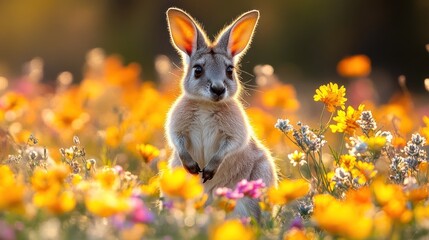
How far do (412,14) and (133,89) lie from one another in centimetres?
819

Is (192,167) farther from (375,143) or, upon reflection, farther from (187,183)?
(187,183)

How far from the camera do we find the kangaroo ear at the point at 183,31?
671 cm

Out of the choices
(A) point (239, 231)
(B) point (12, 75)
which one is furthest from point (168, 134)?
(B) point (12, 75)

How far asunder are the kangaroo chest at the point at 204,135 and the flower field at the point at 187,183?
31 cm

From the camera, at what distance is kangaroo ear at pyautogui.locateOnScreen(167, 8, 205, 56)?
6707 millimetres

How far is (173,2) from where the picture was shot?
17344 millimetres

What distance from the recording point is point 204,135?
6281 mm

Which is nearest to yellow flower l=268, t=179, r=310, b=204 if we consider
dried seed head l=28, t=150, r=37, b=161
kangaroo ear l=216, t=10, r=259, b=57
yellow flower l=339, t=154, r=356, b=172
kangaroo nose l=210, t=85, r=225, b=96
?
yellow flower l=339, t=154, r=356, b=172

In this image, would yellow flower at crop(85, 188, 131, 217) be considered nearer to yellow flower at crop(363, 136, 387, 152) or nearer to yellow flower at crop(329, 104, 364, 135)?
yellow flower at crop(363, 136, 387, 152)

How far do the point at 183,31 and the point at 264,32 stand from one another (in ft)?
34.4

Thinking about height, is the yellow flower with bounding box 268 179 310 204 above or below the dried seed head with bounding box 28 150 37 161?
below

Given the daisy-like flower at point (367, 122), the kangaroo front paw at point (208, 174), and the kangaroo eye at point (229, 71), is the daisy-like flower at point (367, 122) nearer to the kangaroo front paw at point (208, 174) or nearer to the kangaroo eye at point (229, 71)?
the kangaroo front paw at point (208, 174)

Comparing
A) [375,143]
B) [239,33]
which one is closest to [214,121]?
[239,33]

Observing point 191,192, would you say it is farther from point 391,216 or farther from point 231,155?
point 231,155
